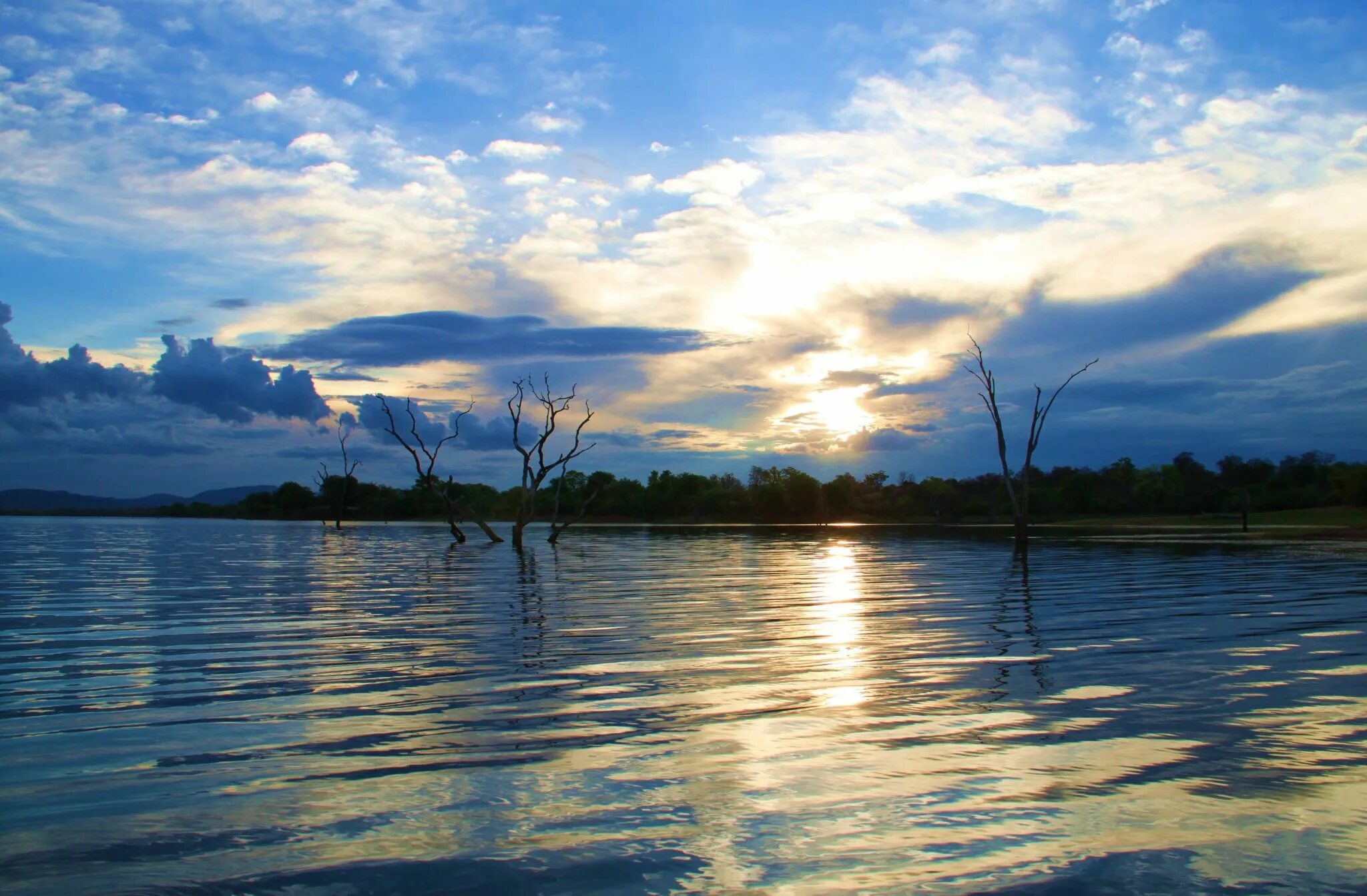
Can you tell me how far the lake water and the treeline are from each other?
293 ft

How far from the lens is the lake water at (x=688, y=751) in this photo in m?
4.70

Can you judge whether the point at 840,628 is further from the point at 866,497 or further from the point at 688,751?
the point at 866,497

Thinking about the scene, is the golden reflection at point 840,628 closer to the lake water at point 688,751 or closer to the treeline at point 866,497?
the lake water at point 688,751

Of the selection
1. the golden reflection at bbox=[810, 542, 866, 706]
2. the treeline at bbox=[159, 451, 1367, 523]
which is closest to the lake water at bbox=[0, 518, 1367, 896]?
the golden reflection at bbox=[810, 542, 866, 706]

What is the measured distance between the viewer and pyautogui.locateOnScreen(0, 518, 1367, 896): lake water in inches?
185

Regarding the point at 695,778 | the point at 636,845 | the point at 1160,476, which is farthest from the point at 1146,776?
the point at 1160,476

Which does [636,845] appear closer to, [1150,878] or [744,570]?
[1150,878]

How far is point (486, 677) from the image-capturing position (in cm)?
1007

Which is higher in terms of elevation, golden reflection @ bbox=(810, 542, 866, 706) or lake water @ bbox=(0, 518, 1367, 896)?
lake water @ bbox=(0, 518, 1367, 896)

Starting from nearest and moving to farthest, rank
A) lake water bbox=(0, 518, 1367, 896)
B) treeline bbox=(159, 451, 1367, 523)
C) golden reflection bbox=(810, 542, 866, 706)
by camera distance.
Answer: lake water bbox=(0, 518, 1367, 896) < golden reflection bbox=(810, 542, 866, 706) < treeline bbox=(159, 451, 1367, 523)

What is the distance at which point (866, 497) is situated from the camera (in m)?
155

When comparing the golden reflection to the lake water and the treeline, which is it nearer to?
the lake water

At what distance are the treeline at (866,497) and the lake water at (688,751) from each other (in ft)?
293

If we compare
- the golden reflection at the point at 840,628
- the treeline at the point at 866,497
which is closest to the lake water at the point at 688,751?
the golden reflection at the point at 840,628
